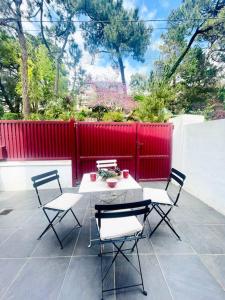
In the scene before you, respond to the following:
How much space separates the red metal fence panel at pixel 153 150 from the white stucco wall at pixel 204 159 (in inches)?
14.3

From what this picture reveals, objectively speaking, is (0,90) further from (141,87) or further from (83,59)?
(141,87)

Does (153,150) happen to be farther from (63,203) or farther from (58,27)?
(58,27)

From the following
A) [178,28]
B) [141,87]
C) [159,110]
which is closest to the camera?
[159,110]

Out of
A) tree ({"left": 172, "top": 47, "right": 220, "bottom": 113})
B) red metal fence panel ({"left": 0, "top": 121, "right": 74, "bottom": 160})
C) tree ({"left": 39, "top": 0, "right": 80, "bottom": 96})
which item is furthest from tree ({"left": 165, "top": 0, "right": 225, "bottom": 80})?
red metal fence panel ({"left": 0, "top": 121, "right": 74, "bottom": 160})

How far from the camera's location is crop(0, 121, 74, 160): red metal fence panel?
4176mm

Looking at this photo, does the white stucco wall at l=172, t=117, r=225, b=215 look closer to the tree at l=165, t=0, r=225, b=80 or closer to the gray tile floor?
the gray tile floor

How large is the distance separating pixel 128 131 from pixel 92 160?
129 cm

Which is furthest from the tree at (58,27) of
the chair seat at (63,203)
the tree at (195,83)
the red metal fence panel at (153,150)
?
the chair seat at (63,203)

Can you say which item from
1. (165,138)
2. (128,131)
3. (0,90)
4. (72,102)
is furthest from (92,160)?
(0,90)

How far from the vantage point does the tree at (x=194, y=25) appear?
27.8 ft

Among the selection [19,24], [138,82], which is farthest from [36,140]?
[138,82]

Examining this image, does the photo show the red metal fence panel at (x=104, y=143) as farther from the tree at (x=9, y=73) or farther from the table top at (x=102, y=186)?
the tree at (x=9, y=73)

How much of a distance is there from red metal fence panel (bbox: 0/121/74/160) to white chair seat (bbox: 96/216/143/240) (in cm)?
289

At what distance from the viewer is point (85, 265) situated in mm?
1868
